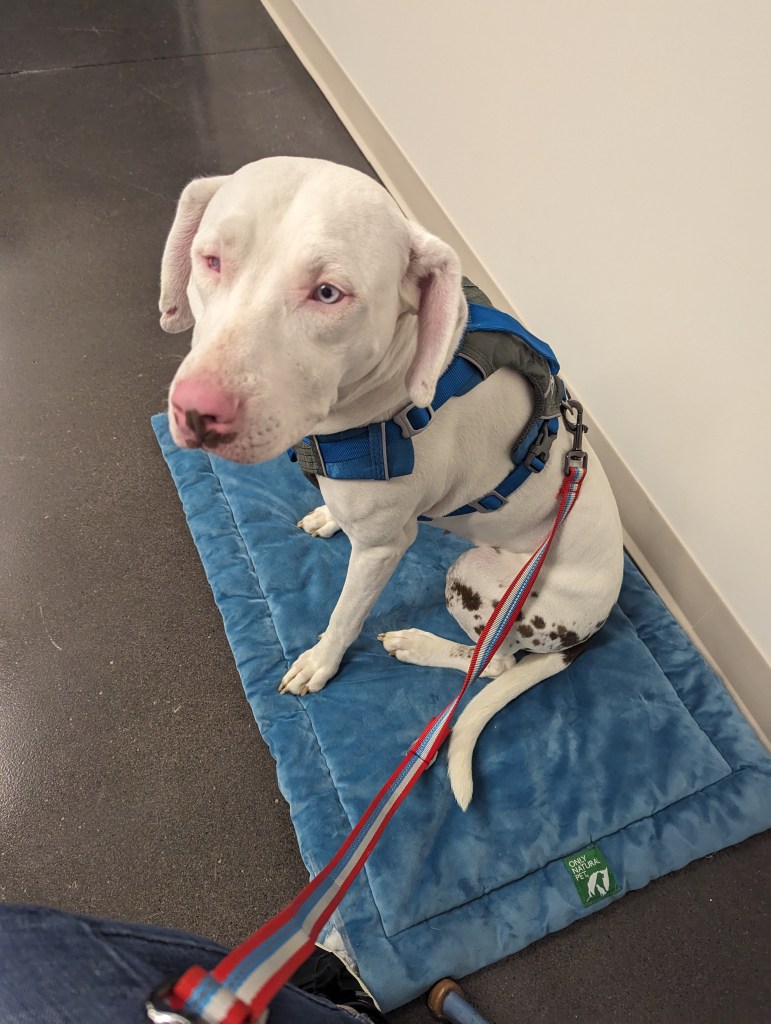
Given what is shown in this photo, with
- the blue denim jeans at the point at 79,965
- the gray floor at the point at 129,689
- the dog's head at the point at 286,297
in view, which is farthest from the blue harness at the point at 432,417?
the gray floor at the point at 129,689

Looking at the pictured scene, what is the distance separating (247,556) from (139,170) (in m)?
2.23

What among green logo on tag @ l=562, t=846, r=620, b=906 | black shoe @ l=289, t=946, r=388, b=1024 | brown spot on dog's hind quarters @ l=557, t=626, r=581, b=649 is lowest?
green logo on tag @ l=562, t=846, r=620, b=906

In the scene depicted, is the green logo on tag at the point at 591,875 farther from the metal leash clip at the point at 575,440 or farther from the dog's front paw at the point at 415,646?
the metal leash clip at the point at 575,440

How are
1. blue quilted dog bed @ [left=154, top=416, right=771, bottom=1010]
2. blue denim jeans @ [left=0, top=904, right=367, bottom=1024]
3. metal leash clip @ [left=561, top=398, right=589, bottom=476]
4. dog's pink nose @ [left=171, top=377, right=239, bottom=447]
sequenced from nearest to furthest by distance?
1. blue denim jeans @ [left=0, top=904, right=367, bottom=1024]
2. dog's pink nose @ [left=171, top=377, right=239, bottom=447]
3. metal leash clip @ [left=561, top=398, right=589, bottom=476]
4. blue quilted dog bed @ [left=154, top=416, right=771, bottom=1010]

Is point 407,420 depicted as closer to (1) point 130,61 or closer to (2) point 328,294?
(2) point 328,294

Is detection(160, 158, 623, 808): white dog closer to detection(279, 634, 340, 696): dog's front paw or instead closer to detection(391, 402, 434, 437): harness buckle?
detection(391, 402, 434, 437): harness buckle

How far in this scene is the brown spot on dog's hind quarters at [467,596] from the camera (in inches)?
71.9

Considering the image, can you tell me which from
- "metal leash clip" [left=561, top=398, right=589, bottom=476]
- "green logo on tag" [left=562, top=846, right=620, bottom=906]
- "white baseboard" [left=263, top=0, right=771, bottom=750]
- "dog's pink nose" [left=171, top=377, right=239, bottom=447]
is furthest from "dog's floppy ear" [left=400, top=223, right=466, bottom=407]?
"white baseboard" [left=263, top=0, right=771, bottom=750]

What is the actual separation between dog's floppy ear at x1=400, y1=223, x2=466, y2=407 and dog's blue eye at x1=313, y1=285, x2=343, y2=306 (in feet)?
0.58

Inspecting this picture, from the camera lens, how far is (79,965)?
73 centimetres

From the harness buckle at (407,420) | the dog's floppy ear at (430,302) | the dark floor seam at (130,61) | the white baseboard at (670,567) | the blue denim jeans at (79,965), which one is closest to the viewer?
the blue denim jeans at (79,965)

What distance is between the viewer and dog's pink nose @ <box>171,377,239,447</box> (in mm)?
948

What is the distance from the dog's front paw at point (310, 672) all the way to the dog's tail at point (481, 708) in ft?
1.26

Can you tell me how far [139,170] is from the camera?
10.9 ft
